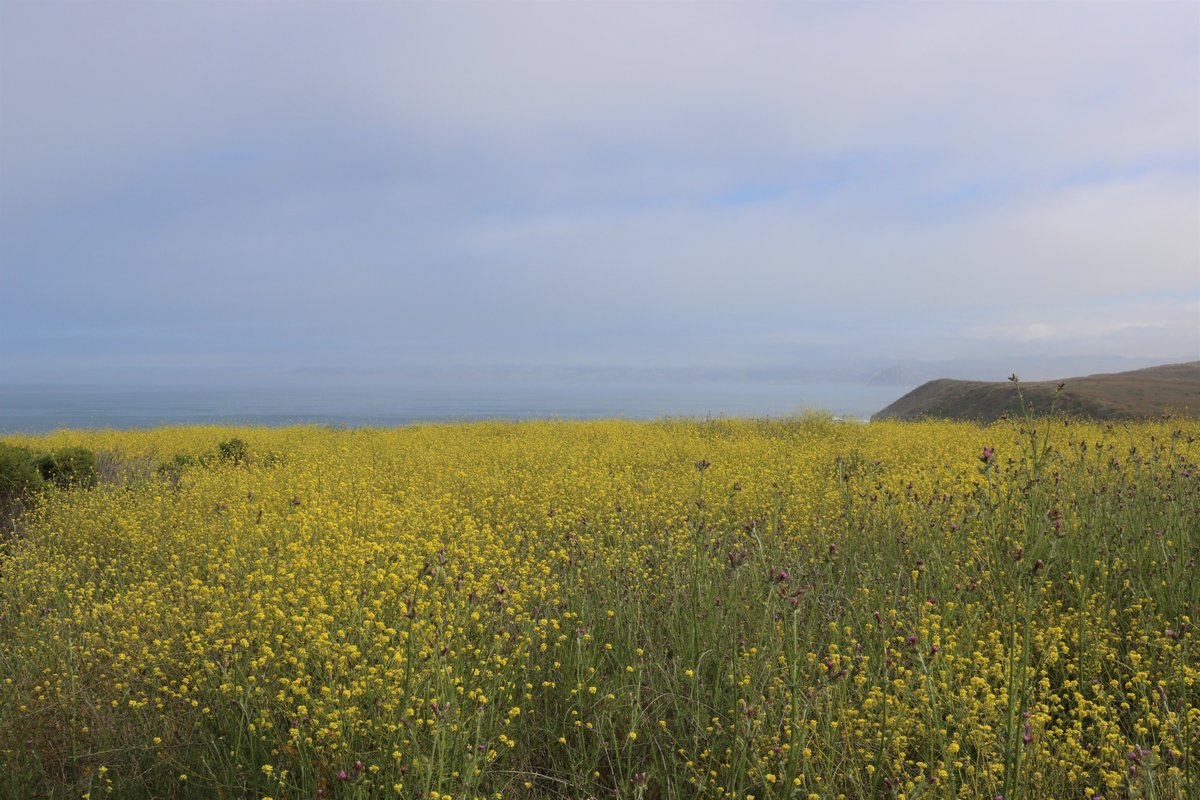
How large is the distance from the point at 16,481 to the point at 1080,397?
23.0 m

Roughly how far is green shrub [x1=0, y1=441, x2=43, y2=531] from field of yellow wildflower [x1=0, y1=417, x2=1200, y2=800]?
207 centimetres

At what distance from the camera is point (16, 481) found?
30.1 feet

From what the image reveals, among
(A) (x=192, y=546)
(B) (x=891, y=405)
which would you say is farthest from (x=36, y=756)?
(B) (x=891, y=405)

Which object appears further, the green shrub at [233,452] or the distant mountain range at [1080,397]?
the distant mountain range at [1080,397]

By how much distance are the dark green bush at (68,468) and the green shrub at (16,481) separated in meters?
0.53

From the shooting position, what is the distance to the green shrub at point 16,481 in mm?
9016

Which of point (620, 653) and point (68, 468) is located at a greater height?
point (68, 468)

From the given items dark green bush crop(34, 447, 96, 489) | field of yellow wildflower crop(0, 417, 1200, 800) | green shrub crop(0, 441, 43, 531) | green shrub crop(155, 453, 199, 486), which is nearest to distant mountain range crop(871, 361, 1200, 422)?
field of yellow wildflower crop(0, 417, 1200, 800)

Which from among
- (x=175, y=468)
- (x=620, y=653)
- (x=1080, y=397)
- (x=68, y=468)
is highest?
(x=1080, y=397)

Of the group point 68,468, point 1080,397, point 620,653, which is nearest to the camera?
point 620,653

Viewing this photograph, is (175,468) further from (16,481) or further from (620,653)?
(620,653)

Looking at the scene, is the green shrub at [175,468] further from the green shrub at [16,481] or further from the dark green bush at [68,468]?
the green shrub at [16,481]

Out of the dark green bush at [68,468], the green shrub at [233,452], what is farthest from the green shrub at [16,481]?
the green shrub at [233,452]

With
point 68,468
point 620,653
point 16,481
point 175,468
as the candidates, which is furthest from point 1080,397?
point 16,481
